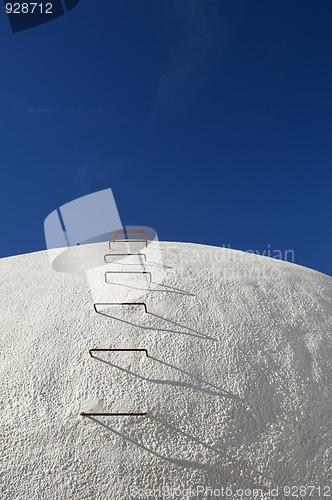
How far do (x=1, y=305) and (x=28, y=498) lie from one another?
247cm

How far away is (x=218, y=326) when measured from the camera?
201 inches

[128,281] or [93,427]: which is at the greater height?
[128,281]

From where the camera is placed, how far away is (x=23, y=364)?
14.9 feet

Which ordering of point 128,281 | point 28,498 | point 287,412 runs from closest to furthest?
1. point 28,498
2. point 287,412
3. point 128,281

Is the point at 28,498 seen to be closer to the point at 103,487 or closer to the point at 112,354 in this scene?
the point at 103,487

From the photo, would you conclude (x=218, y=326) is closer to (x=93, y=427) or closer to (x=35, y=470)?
(x=93, y=427)

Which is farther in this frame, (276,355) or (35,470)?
(276,355)

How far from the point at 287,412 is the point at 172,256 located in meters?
2.99

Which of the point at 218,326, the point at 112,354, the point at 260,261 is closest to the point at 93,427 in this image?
the point at 112,354

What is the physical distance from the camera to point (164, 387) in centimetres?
432

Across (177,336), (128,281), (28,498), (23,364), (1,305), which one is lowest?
(28,498)

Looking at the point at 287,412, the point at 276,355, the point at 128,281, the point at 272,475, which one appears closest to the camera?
the point at 272,475

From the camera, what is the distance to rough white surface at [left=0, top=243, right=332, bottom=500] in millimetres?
3793

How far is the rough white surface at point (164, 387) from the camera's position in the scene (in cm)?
379
